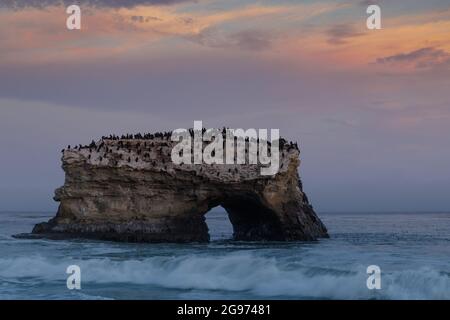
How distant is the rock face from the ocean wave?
30.0 feet

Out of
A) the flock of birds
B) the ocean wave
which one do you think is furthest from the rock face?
the ocean wave

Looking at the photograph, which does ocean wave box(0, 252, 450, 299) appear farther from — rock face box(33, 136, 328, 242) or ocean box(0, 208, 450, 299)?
rock face box(33, 136, 328, 242)

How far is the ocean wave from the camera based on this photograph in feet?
82.9

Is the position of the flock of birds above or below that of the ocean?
above

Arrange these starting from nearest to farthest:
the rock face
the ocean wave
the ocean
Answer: the ocean wave, the ocean, the rock face

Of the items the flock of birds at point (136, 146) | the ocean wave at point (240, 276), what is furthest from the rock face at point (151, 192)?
the ocean wave at point (240, 276)

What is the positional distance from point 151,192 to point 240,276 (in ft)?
49.4

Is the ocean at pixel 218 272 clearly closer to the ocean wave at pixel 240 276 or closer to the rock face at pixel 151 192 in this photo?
the ocean wave at pixel 240 276

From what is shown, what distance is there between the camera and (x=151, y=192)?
42.6 m

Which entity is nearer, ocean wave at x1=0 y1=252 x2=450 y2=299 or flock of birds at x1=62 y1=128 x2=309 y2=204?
ocean wave at x1=0 y1=252 x2=450 y2=299

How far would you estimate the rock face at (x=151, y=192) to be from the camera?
42.1 m
